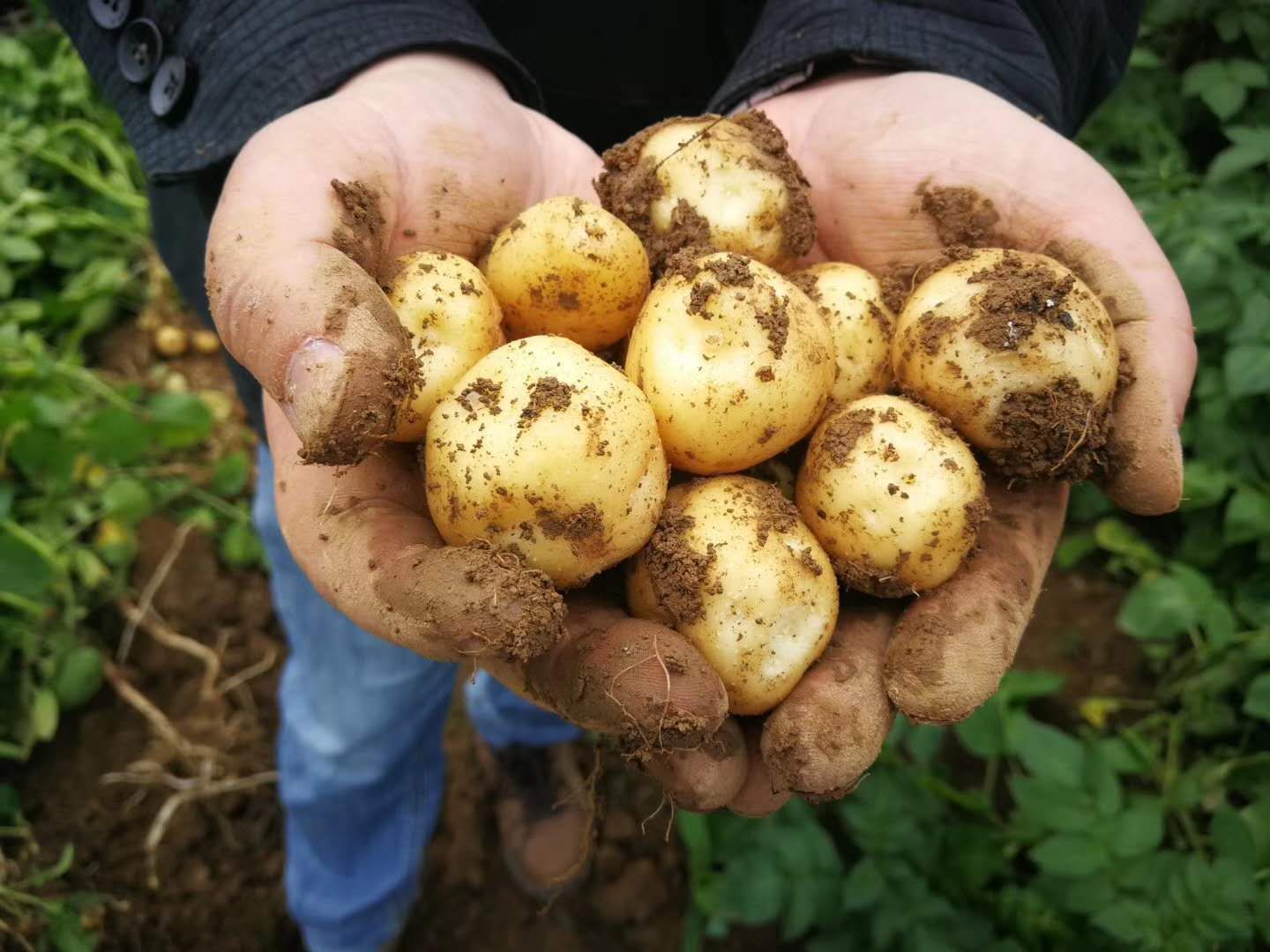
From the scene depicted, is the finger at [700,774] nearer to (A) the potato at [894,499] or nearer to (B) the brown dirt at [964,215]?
Answer: (A) the potato at [894,499]

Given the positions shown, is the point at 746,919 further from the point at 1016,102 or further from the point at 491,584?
the point at 1016,102

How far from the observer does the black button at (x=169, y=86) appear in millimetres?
1889

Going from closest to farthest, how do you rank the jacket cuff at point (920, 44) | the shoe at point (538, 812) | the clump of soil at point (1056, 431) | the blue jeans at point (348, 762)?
the clump of soil at point (1056, 431)
the jacket cuff at point (920, 44)
the blue jeans at point (348, 762)
the shoe at point (538, 812)

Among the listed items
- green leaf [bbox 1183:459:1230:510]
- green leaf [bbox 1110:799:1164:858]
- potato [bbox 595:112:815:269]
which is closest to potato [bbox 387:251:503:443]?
potato [bbox 595:112:815:269]

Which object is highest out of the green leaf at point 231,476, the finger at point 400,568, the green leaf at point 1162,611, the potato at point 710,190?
the potato at point 710,190

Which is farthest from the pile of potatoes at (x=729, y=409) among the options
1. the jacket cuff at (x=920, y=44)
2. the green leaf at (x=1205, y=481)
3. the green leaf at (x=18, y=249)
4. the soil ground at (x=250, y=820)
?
the green leaf at (x=18, y=249)

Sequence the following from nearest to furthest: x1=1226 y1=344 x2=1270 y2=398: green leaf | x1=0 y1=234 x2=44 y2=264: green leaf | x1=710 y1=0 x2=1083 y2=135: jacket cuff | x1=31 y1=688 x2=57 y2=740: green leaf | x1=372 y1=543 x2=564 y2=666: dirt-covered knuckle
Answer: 1. x1=372 y1=543 x2=564 y2=666: dirt-covered knuckle
2. x1=710 y1=0 x2=1083 y2=135: jacket cuff
3. x1=1226 y1=344 x2=1270 y2=398: green leaf
4. x1=31 y1=688 x2=57 y2=740: green leaf
5. x1=0 y1=234 x2=44 y2=264: green leaf

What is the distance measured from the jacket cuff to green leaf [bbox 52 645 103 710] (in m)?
2.41

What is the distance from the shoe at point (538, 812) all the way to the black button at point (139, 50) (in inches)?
81.3

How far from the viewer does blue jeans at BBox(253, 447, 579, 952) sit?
2258 mm

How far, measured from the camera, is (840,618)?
173 cm

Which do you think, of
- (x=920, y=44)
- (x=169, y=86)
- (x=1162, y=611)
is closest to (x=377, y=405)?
(x=169, y=86)

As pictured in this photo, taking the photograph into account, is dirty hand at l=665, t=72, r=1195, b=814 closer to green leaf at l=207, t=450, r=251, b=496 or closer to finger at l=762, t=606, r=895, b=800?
finger at l=762, t=606, r=895, b=800

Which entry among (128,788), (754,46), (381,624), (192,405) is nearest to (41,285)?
(192,405)
